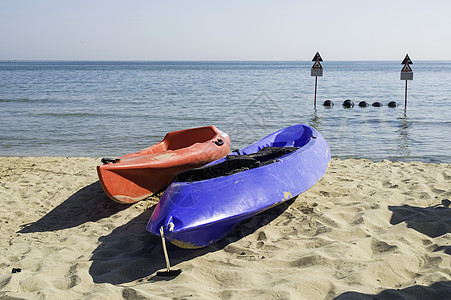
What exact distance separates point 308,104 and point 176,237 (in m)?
16.7

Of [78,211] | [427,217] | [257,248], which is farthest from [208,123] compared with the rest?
[257,248]

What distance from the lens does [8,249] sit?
459 cm

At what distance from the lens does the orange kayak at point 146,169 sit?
5.55 meters

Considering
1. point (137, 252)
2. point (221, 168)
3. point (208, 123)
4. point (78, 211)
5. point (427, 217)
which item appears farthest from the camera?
point (208, 123)

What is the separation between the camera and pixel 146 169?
5.90 meters

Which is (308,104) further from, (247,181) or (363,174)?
(247,181)

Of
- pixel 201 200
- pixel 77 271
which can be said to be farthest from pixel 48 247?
pixel 201 200

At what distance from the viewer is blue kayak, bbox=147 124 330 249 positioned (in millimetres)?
4008

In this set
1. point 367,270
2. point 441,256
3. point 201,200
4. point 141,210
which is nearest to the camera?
point 367,270

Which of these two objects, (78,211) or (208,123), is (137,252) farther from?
(208,123)

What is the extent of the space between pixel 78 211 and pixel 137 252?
70.9 inches

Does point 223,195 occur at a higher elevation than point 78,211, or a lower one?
higher

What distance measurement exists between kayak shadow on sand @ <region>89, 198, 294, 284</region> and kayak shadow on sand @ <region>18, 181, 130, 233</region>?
660mm

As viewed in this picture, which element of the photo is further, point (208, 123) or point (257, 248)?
point (208, 123)
